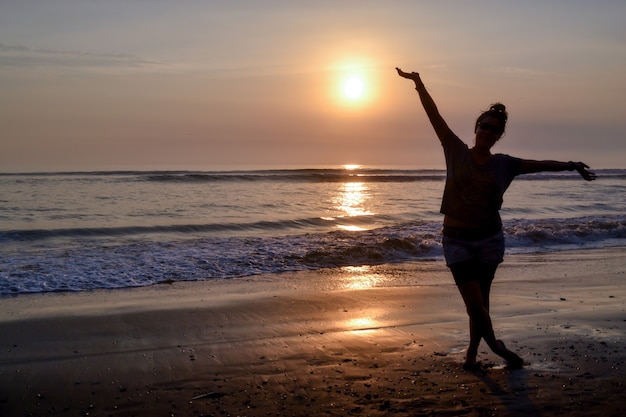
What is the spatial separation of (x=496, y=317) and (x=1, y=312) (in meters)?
5.44

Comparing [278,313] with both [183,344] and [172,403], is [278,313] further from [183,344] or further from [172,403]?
[172,403]

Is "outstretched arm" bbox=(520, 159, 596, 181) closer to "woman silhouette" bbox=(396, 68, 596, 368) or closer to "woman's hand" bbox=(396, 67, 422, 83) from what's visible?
"woman silhouette" bbox=(396, 68, 596, 368)

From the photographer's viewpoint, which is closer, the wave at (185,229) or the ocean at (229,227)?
the ocean at (229,227)

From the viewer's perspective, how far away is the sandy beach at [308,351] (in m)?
4.56

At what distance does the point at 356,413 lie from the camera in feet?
14.2

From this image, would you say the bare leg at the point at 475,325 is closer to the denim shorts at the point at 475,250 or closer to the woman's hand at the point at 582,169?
the denim shorts at the point at 475,250

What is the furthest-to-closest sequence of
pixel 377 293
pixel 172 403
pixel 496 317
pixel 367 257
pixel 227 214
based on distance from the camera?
pixel 227 214
pixel 367 257
pixel 377 293
pixel 496 317
pixel 172 403

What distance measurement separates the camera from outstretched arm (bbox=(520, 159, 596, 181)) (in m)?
4.88

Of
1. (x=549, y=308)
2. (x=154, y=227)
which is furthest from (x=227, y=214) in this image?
(x=549, y=308)

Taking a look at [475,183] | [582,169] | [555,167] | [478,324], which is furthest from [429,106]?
[478,324]

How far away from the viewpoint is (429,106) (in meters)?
5.02

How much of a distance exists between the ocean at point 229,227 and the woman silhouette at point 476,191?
594 cm

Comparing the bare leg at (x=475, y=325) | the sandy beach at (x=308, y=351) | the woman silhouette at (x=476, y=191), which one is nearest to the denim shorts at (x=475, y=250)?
the woman silhouette at (x=476, y=191)

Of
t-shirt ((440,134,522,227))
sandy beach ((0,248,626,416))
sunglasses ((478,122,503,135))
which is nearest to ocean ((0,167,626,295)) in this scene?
sandy beach ((0,248,626,416))
